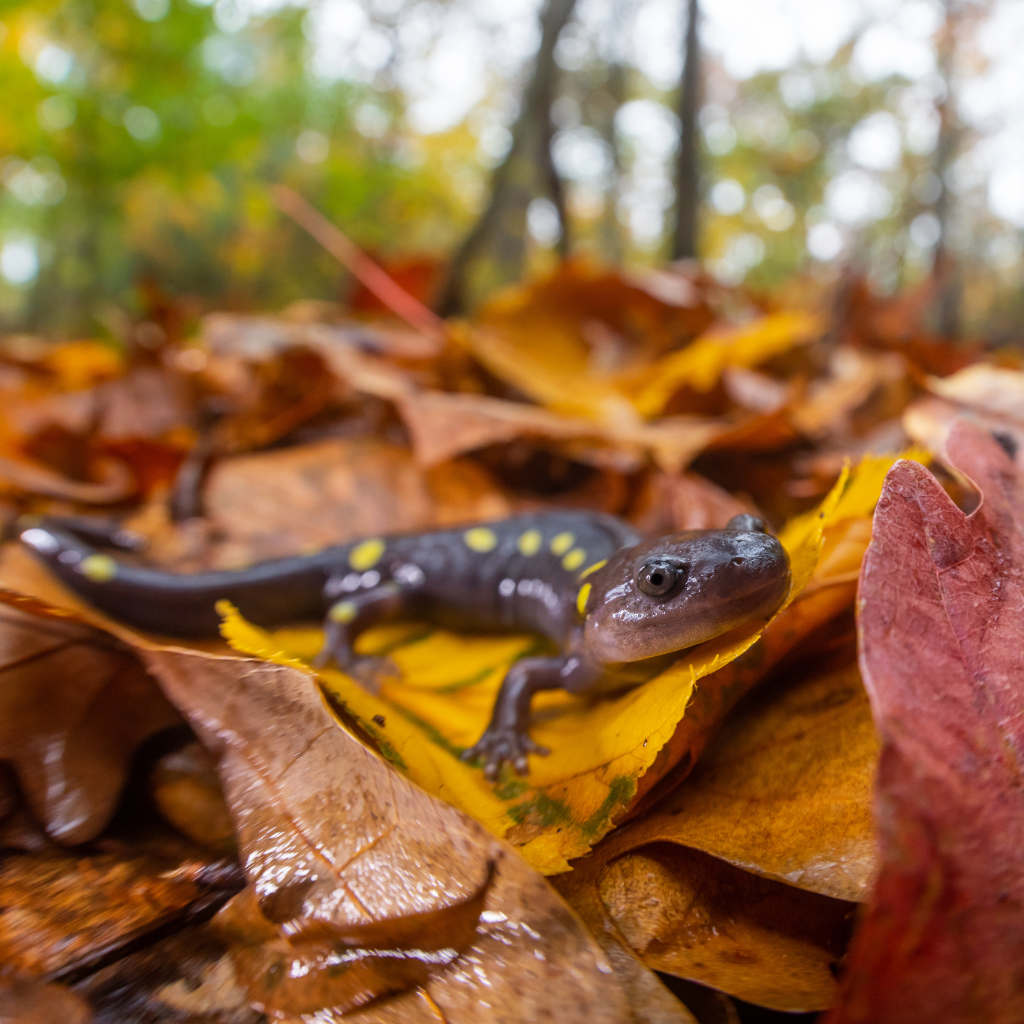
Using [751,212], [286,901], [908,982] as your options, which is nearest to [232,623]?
[286,901]

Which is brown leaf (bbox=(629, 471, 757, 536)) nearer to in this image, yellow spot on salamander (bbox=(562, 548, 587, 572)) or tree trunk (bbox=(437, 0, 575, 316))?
yellow spot on salamander (bbox=(562, 548, 587, 572))

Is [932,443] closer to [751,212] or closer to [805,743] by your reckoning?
[805,743]

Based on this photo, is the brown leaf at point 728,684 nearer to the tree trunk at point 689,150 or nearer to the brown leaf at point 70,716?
the brown leaf at point 70,716

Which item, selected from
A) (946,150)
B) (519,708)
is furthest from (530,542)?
(946,150)

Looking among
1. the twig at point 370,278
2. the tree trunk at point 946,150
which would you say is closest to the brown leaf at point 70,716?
the twig at point 370,278

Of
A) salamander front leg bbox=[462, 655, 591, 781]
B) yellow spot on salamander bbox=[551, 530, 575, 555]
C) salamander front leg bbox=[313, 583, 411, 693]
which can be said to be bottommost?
salamander front leg bbox=[313, 583, 411, 693]

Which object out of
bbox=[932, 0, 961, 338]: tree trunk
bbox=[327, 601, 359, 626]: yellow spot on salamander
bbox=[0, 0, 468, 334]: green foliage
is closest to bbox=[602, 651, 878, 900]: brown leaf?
bbox=[327, 601, 359, 626]: yellow spot on salamander

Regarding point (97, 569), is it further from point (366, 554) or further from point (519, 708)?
point (519, 708)
